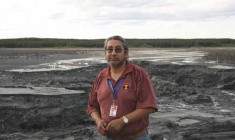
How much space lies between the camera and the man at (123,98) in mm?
3875

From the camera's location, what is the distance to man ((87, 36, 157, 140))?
12.7 feet

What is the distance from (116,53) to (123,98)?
1.44ft

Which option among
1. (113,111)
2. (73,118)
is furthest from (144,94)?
(73,118)

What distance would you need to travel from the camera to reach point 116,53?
4.01 metres

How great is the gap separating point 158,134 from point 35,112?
2.95m

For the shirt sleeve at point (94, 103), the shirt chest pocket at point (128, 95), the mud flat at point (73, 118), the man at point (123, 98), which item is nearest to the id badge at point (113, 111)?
the man at point (123, 98)

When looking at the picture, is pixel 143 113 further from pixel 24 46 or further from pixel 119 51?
pixel 24 46

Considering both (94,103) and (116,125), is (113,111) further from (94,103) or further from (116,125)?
(94,103)

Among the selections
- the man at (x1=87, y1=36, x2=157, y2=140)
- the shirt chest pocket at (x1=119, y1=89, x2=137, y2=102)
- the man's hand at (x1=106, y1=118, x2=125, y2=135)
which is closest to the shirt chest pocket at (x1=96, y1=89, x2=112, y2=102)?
the man at (x1=87, y1=36, x2=157, y2=140)

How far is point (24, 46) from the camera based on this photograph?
8019cm

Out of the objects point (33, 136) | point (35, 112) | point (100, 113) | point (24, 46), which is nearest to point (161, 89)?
point (35, 112)

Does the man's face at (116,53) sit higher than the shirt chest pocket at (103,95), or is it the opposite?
the man's face at (116,53)

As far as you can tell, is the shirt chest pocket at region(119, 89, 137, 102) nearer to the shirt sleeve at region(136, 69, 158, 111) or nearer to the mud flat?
the shirt sleeve at region(136, 69, 158, 111)

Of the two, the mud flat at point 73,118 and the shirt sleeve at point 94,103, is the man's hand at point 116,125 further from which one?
the mud flat at point 73,118
